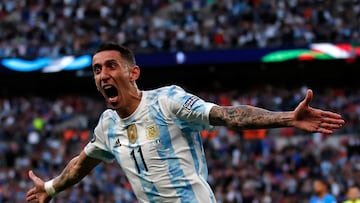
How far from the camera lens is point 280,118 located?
13.5ft

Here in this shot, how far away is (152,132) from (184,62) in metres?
20.4

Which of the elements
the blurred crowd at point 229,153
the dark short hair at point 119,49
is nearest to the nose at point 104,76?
the dark short hair at point 119,49

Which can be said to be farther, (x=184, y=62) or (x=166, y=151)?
(x=184, y=62)

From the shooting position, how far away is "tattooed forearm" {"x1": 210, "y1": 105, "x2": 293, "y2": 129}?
4117 millimetres

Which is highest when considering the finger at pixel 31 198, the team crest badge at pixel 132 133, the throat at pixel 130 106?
the throat at pixel 130 106

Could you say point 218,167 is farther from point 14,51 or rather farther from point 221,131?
point 14,51

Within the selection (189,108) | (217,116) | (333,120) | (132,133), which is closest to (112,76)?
(132,133)

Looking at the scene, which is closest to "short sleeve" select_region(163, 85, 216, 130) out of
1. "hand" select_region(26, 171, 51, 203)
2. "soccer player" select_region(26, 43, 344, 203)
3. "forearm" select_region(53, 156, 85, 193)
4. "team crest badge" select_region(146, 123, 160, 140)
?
"soccer player" select_region(26, 43, 344, 203)

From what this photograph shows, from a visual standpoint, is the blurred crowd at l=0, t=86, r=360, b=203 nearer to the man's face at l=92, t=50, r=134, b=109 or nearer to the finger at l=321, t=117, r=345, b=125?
the man's face at l=92, t=50, r=134, b=109

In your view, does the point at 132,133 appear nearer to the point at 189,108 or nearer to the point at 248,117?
the point at 189,108

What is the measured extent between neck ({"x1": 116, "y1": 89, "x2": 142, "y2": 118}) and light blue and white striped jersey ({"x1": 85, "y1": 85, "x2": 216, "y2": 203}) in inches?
1.1

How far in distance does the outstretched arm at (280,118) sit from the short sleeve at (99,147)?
39.8 inches

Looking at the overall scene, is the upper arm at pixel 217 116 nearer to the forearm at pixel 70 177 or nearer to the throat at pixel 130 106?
the throat at pixel 130 106

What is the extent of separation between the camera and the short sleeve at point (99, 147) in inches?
206
